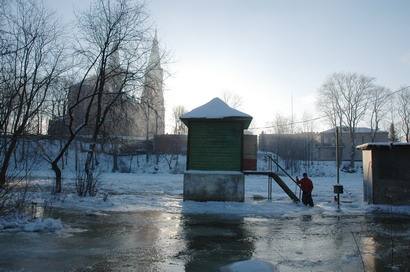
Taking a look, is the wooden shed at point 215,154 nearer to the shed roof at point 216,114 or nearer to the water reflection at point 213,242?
the shed roof at point 216,114

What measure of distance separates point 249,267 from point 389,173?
13522 mm

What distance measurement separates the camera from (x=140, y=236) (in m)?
11.6

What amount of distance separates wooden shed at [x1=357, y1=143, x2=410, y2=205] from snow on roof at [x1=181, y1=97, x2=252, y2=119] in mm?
5640

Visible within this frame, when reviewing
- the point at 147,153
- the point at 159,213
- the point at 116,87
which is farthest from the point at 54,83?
the point at 147,153

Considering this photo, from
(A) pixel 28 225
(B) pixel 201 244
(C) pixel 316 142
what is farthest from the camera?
(C) pixel 316 142

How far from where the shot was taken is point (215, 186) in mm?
19984

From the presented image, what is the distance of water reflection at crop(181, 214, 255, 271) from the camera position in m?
9.02

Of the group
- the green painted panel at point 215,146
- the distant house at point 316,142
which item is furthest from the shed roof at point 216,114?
the distant house at point 316,142

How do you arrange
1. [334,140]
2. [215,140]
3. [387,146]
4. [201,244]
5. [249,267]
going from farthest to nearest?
[334,140] → [215,140] → [387,146] → [201,244] → [249,267]

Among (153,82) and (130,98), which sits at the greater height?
(153,82)

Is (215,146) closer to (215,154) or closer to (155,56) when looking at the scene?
(215,154)

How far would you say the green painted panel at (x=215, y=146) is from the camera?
20375 millimetres

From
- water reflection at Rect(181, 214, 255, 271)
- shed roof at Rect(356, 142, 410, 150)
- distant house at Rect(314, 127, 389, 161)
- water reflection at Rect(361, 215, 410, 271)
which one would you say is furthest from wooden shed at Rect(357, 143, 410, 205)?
distant house at Rect(314, 127, 389, 161)

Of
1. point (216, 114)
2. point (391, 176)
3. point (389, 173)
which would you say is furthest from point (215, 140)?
point (391, 176)
